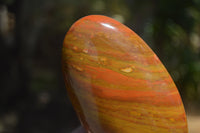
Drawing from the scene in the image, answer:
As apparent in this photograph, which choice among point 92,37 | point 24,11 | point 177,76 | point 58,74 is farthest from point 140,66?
point 177,76

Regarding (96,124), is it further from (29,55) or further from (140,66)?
(29,55)

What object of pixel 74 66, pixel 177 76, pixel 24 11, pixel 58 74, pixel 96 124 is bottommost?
pixel 177 76

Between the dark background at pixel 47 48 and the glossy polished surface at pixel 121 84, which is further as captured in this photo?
the dark background at pixel 47 48

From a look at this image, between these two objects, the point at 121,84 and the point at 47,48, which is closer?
the point at 121,84

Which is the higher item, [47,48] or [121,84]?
[121,84]

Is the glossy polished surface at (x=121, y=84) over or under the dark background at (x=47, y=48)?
over
